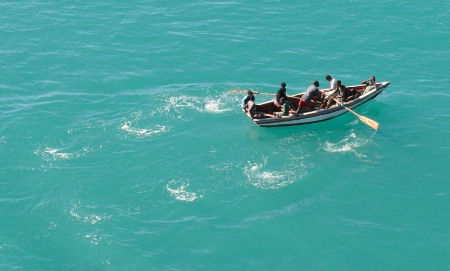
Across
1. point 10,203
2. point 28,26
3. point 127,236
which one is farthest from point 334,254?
point 28,26

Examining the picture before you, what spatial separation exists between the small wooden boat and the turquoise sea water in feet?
2.99

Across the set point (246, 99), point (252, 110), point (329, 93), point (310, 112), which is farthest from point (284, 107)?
point (329, 93)

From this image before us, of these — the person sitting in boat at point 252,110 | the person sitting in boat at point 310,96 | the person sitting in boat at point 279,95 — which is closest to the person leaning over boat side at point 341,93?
the person sitting in boat at point 310,96

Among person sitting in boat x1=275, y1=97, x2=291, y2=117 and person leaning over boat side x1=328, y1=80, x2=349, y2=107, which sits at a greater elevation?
person leaning over boat side x1=328, y1=80, x2=349, y2=107

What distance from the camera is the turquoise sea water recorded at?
45750 millimetres

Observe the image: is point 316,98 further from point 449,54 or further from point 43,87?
point 43,87

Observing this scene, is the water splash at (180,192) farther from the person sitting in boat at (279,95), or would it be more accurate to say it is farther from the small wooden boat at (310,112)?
the person sitting in boat at (279,95)

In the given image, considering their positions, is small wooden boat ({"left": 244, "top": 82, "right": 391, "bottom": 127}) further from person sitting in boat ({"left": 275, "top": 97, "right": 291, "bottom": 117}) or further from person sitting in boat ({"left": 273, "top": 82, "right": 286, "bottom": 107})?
person sitting in boat ({"left": 273, "top": 82, "right": 286, "bottom": 107})

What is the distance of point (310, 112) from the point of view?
57.0 meters

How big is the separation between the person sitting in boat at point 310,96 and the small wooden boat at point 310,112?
Answer: 25.4 inches

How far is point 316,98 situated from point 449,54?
1774 centimetres

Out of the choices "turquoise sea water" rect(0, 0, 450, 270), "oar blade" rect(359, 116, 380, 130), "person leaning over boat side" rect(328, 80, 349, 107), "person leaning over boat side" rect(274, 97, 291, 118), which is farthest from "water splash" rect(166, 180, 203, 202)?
"person leaning over boat side" rect(328, 80, 349, 107)

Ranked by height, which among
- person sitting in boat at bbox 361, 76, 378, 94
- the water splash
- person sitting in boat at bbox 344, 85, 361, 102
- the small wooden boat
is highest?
person sitting in boat at bbox 361, 76, 378, 94

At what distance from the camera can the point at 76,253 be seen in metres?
45.4
